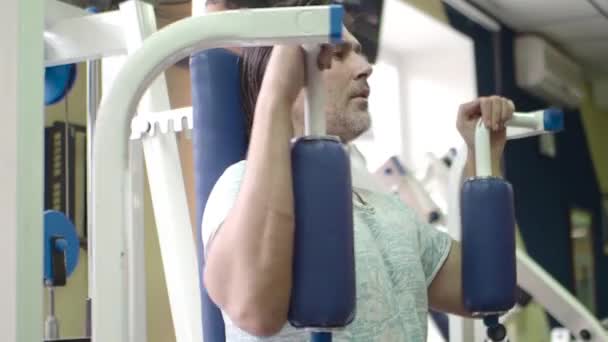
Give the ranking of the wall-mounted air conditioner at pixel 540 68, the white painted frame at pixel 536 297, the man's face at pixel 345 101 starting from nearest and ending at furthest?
the man's face at pixel 345 101, the white painted frame at pixel 536 297, the wall-mounted air conditioner at pixel 540 68

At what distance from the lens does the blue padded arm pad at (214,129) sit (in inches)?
51.0

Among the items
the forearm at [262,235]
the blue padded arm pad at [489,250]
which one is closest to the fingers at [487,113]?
the blue padded arm pad at [489,250]

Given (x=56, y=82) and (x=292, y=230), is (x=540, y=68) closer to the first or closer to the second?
(x=56, y=82)

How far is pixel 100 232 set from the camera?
2.76 ft

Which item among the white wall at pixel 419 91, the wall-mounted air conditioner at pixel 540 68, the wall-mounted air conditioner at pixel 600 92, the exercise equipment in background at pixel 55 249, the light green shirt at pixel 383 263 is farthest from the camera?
the wall-mounted air conditioner at pixel 600 92

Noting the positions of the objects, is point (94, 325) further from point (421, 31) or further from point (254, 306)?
point (421, 31)

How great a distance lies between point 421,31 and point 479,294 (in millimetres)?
2508

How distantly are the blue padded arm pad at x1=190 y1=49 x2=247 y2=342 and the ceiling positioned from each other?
103 inches

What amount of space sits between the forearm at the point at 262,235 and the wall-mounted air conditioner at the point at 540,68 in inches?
142

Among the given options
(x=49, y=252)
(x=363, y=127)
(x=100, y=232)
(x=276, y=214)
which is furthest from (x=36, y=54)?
(x=49, y=252)

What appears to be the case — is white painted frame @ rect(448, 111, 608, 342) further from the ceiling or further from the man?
the ceiling

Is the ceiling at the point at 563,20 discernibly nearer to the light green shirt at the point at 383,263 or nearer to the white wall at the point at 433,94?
the white wall at the point at 433,94

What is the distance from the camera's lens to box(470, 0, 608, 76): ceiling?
3.81 metres

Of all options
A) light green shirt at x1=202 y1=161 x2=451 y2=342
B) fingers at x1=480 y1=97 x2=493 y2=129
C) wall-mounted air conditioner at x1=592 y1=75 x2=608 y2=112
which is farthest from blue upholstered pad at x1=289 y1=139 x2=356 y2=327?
wall-mounted air conditioner at x1=592 y1=75 x2=608 y2=112
